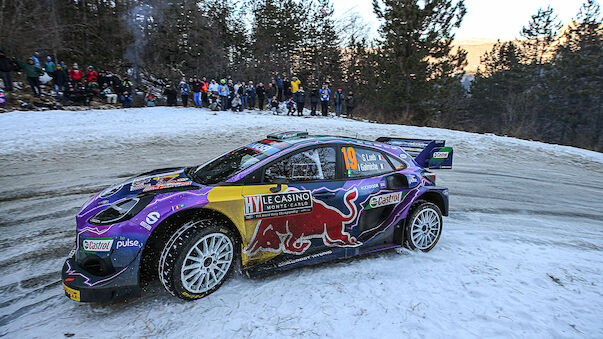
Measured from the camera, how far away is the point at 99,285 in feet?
8.95

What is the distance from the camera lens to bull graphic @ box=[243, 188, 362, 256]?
330cm

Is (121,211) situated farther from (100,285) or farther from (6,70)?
(6,70)

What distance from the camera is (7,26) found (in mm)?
16562

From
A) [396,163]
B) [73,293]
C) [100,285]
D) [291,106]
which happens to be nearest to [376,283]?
[396,163]

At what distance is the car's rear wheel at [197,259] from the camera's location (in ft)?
9.53

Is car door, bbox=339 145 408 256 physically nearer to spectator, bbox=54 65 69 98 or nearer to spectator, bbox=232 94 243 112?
spectator, bbox=232 94 243 112

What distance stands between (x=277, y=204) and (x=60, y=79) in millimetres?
17730

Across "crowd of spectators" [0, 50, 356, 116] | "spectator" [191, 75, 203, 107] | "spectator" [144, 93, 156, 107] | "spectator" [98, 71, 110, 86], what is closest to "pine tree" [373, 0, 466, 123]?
"crowd of spectators" [0, 50, 356, 116]

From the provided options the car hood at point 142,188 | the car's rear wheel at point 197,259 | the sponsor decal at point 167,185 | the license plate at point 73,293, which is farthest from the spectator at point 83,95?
the car's rear wheel at point 197,259

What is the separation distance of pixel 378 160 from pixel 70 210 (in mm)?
5310

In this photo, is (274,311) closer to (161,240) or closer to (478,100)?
(161,240)

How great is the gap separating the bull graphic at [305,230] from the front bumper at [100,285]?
3.44 feet

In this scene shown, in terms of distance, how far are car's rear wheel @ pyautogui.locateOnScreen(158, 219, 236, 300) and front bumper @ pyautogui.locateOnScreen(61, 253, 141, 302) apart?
25 centimetres

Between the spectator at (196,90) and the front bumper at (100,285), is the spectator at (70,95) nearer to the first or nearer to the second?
the spectator at (196,90)
